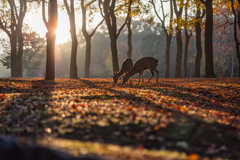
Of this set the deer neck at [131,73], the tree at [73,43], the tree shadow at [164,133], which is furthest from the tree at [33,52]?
the tree shadow at [164,133]

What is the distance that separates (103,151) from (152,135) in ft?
5.13

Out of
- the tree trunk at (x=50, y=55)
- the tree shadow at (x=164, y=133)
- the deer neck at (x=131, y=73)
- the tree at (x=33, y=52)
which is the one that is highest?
the tree at (x=33, y=52)

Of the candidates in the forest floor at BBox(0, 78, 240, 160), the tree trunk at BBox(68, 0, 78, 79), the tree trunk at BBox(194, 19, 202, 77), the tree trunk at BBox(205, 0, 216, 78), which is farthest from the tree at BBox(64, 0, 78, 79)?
the forest floor at BBox(0, 78, 240, 160)

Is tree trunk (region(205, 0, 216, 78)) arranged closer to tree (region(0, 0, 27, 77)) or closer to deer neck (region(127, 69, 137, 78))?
deer neck (region(127, 69, 137, 78))

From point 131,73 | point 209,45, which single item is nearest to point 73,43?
point 131,73

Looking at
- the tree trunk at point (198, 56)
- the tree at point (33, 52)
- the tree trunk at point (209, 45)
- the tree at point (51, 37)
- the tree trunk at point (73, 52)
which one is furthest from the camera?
the tree at point (33, 52)

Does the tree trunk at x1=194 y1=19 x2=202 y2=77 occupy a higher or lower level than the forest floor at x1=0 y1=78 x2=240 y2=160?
higher

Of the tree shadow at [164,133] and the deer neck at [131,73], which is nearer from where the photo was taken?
the tree shadow at [164,133]

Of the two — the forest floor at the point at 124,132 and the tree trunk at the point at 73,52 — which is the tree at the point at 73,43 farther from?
the forest floor at the point at 124,132

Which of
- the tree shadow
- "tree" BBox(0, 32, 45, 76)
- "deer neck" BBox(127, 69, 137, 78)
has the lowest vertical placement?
the tree shadow

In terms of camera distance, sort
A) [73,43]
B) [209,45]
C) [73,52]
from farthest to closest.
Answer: [73,43] → [73,52] → [209,45]

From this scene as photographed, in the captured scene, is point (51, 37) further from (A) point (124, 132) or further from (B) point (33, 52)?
(B) point (33, 52)

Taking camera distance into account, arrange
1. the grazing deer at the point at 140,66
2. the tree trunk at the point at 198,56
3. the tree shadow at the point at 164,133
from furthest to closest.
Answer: the tree trunk at the point at 198,56
the grazing deer at the point at 140,66
the tree shadow at the point at 164,133

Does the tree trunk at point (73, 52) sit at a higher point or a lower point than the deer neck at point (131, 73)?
higher
